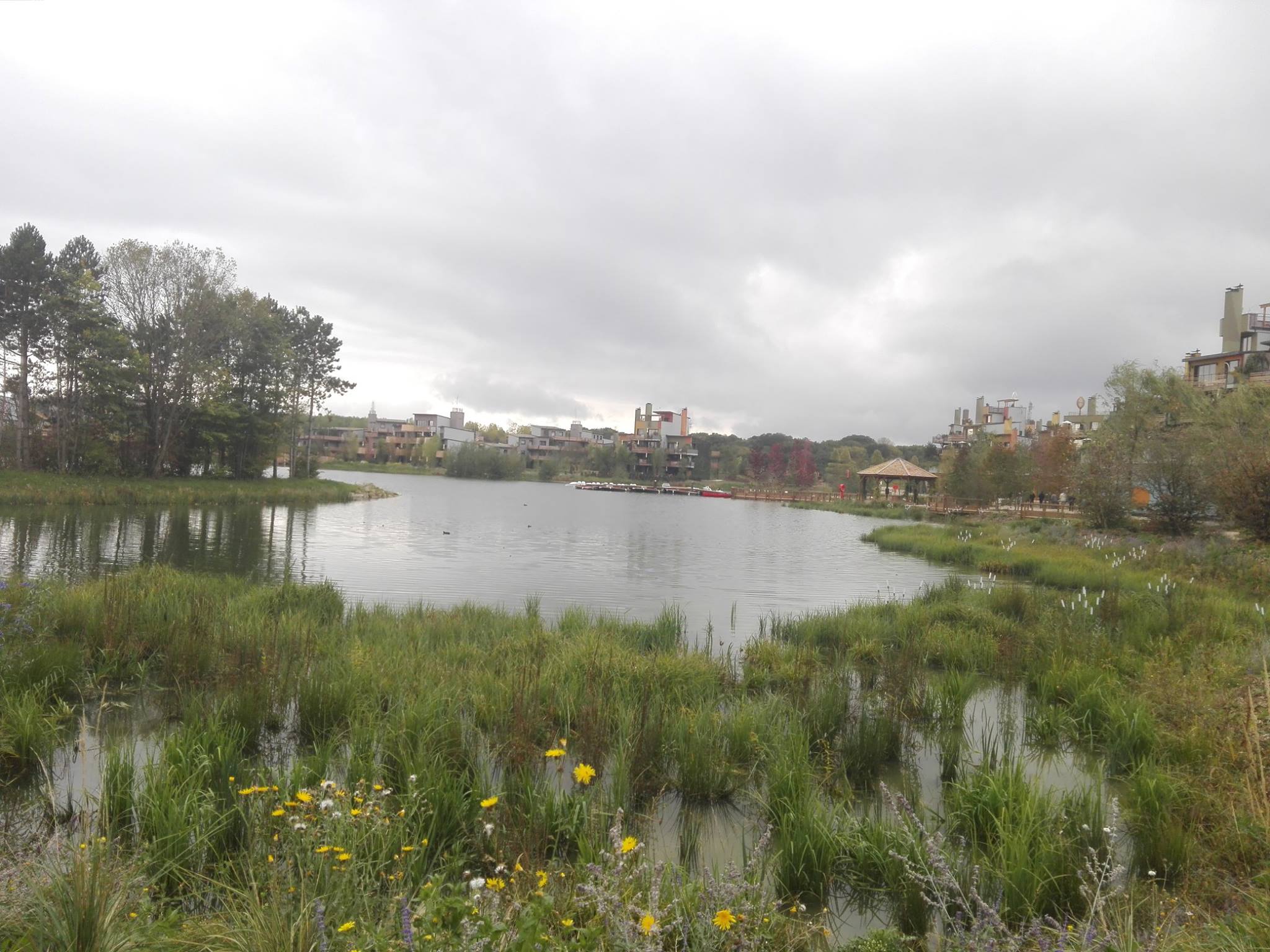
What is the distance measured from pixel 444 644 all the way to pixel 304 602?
8.35 ft

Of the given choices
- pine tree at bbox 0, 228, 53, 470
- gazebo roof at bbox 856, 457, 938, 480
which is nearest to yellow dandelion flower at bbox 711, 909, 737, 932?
pine tree at bbox 0, 228, 53, 470

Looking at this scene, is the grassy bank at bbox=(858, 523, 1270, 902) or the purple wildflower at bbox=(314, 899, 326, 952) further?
the grassy bank at bbox=(858, 523, 1270, 902)

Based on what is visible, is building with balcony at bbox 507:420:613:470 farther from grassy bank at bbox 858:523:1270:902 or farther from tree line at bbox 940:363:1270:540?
grassy bank at bbox 858:523:1270:902

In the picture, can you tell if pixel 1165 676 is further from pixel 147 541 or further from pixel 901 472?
pixel 901 472

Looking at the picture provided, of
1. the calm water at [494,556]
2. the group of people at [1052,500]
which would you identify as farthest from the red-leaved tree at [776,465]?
the calm water at [494,556]

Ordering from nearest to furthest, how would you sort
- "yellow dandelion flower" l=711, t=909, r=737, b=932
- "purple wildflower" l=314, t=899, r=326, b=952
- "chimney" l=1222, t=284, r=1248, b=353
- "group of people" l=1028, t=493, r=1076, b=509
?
"purple wildflower" l=314, t=899, r=326, b=952, "yellow dandelion flower" l=711, t=909, r=737, b=932, "group of people" l=1028, t=493, r=1076, b=509, "chimney" l=1222, t=284, r=1248, b=353

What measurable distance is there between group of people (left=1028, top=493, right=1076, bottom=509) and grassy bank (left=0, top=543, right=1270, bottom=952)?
122 ft

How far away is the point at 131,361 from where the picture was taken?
97.3ft

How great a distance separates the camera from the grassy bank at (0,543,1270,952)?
2.57 metres

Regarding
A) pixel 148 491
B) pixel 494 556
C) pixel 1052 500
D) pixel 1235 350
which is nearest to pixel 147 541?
pixel 494 556

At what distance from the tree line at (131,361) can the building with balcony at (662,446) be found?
66.3 metres

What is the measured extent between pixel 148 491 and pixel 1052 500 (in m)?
50.9

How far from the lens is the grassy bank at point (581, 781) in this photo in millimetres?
2572

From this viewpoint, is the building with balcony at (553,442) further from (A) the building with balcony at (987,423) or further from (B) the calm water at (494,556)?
(B) the calm water at (494,556)
